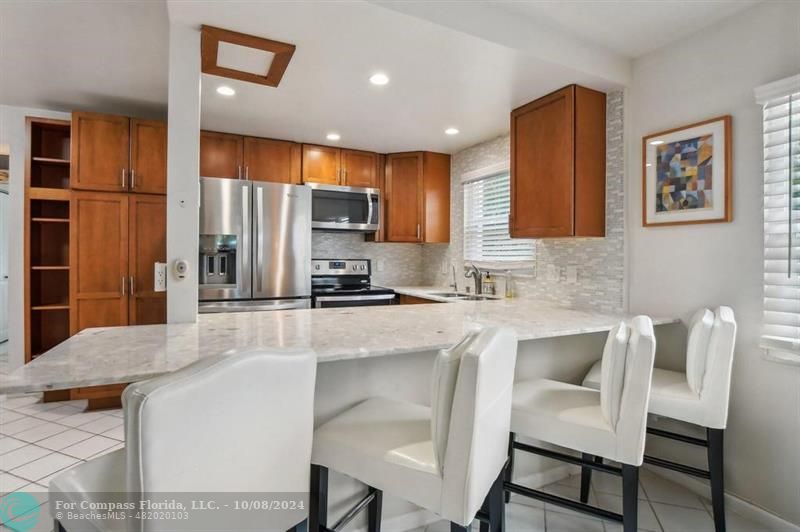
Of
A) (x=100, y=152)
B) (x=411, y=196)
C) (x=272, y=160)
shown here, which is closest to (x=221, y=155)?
(x=272, y=160)

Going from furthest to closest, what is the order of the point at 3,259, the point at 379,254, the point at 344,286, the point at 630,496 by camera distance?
the point at 3,259 → the point at 379,254 → the point at 344,286 → the point at 630,496

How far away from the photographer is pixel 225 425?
0.82m

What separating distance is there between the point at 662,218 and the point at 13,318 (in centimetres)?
474

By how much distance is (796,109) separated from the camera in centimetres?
170

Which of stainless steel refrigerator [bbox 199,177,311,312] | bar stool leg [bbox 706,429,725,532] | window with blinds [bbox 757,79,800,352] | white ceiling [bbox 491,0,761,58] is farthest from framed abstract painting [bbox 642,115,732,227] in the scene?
stainless steel refrigerator [bbox 199,177,311,312]

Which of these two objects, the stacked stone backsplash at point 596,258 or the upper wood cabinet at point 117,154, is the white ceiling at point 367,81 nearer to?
the stacked stone backsplash at point 596,258

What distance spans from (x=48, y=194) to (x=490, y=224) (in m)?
3.62

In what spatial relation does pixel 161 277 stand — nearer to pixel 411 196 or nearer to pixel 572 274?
pixel 572 274

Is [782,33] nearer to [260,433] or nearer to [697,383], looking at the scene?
[697,383]

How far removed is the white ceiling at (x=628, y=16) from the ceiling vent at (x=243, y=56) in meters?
1.03

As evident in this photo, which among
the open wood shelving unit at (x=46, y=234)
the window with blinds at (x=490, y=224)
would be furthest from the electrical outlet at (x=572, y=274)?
the open wood shelving unit at (x=46, y=234)

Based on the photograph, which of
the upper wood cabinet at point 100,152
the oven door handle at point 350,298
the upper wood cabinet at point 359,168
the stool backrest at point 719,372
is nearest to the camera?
the stool backrest at point 719,372

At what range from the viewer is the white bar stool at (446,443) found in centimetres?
100

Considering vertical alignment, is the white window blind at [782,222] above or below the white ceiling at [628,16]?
below
